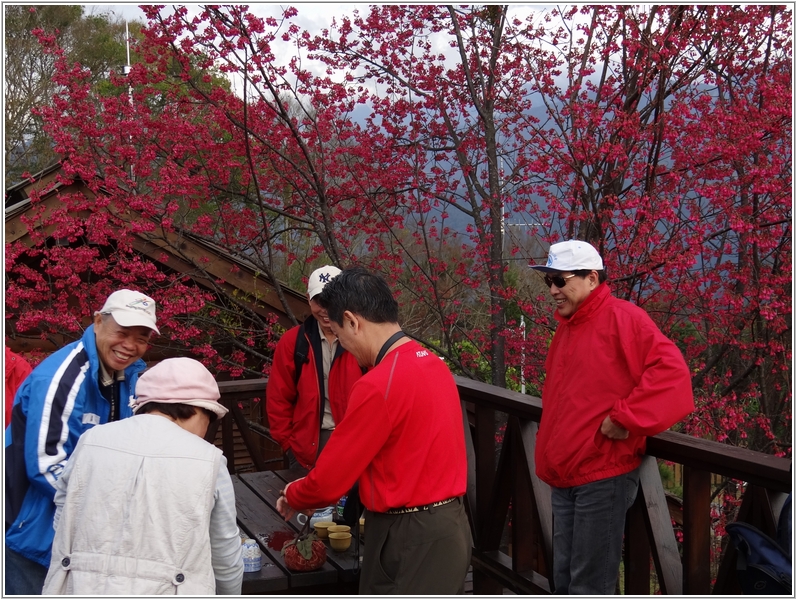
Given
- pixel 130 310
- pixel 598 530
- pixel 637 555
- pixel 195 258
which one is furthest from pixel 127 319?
pixel 195 258

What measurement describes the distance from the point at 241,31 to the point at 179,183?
5.12 feet

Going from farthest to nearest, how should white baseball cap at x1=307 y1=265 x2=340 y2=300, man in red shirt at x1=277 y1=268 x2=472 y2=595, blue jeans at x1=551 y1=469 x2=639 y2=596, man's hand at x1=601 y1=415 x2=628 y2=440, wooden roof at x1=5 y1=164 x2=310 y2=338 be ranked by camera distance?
wooden roof at x1=5 y1=164 x2=310 y2=338
white baseball cap at x1=307 y1=265 x2=340 y2=300
blue jeans at x1=551 y1=469 x2=639 y2=596
man's hand at x1=601 y1=415 x2=628 y2=440
man in red shirt at x1=277 y1=268 x2=472 y2=595

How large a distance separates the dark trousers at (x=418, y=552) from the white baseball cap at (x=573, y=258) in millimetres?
1196

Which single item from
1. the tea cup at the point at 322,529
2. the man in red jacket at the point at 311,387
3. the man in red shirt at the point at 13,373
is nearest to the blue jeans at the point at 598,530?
the tea cup at the point at 322,529

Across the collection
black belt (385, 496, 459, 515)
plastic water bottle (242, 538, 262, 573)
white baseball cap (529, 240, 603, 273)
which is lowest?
plastic water bottle (242, 538, 262, 573)

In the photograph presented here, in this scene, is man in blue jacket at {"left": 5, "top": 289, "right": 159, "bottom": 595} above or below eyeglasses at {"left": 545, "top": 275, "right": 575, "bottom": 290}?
below

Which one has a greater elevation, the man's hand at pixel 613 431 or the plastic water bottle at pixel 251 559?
the man's hand at pixel 613 431

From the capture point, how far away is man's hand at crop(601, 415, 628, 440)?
2930 millimetres

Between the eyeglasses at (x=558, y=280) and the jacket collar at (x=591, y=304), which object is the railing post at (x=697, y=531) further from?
the eyeglasses at (x=558, y=280)

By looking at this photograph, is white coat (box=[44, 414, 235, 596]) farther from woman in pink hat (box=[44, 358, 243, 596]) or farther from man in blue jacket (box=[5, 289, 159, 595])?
man in blue jacket (box=[5, 289, 159, 595])

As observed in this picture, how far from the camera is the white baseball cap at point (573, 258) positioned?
131 inches

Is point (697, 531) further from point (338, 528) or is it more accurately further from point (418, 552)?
point (338, 528)

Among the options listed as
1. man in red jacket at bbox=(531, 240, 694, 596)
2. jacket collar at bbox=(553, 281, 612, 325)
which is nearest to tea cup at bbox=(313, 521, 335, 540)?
man in red jacket at bbox=(531, 240, 694, 596)

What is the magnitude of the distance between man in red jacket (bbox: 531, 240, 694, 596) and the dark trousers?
0.69 metres
